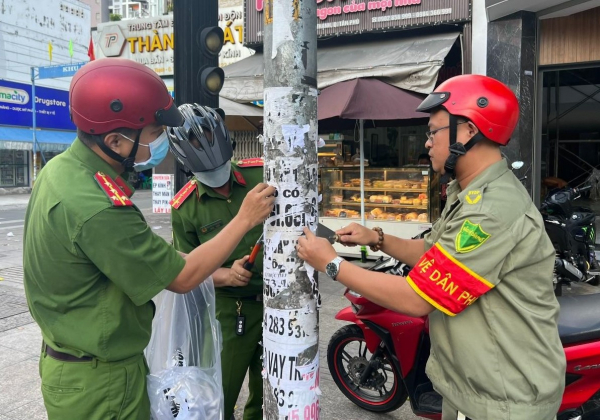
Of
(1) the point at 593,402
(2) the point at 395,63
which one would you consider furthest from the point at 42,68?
(1) the point at 593,402

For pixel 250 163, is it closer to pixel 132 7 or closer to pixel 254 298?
pixel 254 298

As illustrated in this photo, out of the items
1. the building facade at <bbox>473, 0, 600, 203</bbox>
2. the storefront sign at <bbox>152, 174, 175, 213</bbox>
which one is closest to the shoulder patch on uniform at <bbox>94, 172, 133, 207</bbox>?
the building facade at <bbox>473, 0, 600, 203</bbox>

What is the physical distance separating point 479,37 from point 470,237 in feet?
23.9

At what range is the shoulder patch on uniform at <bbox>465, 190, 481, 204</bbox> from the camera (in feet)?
5.33

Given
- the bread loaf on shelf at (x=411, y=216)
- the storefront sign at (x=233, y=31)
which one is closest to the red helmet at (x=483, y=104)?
the bread loaf on shelf at (x=411, y=216)

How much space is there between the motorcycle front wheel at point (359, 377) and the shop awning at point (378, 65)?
182 inches

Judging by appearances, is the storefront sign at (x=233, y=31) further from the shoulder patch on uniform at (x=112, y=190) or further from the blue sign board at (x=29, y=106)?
the shoulder patch on uniform at (x=112, y=190)

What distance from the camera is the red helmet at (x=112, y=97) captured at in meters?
1.71

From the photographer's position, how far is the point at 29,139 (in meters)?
23.4

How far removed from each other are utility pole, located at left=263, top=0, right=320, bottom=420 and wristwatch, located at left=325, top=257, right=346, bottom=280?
0.14 meters

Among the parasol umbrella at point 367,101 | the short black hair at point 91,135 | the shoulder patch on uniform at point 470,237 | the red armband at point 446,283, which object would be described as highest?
the parasol umbrella at point 367,101

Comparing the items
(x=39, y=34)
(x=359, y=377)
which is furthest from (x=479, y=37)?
(x=39, y=34)

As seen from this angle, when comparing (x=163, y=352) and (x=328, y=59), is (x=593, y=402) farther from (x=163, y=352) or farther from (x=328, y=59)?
(x=328, y=59)

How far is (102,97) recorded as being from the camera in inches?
67.1
